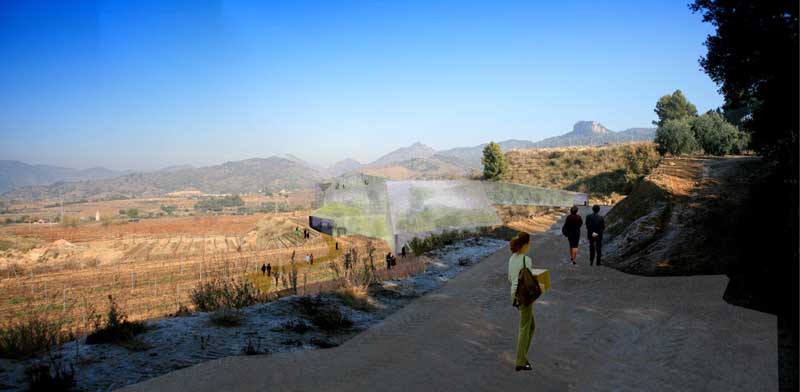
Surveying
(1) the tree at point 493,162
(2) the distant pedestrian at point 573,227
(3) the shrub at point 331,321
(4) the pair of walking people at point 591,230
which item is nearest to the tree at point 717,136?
(1) the tree at point 493,162

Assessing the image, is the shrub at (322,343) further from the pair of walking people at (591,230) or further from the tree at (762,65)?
the tree at (762,65)

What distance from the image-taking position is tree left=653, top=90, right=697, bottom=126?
62.2 m

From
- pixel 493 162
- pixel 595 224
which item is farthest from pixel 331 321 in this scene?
pixel 493 162

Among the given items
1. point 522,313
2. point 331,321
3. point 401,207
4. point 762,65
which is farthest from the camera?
point 401,207

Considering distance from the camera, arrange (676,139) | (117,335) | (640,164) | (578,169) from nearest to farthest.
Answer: (117,335), (676,139), (640,164), (578,169)

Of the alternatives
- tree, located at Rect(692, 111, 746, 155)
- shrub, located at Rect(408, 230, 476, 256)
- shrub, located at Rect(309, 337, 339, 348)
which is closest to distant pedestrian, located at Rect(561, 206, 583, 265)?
shrub, located at Rect(408, 230, 476, 256)

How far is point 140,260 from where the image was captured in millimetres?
58594

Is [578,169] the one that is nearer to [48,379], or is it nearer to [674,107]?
[674,107]

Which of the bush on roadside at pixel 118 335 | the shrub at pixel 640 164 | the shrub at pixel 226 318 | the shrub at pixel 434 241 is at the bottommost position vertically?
the shrub at pixel 434 241

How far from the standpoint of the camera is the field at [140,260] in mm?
30859

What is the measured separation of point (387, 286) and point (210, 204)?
15999cm

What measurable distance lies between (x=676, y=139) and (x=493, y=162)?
1852cm

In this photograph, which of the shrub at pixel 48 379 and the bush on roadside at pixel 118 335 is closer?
the shrub at pixel 48 379

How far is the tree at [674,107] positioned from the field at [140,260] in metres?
50.8
